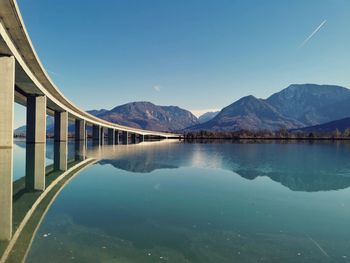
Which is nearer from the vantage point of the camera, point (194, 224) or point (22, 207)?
point (194, 224)

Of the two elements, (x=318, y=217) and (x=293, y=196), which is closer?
(x=318, y=217)

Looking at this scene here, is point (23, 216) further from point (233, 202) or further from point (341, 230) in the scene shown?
point (341, 230)

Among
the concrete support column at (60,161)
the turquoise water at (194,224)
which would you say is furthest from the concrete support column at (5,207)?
the concrete support column at (60,161)

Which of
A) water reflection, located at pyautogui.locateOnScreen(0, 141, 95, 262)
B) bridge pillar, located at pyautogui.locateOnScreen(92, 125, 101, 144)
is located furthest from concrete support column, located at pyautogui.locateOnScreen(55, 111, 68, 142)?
water reflection, located at pyautogui.locateOnScreen(0, 141, 95, 262)

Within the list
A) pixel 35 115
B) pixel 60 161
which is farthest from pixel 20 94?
pixel 60 161

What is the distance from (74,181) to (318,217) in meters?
13.5

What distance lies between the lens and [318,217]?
1043cm

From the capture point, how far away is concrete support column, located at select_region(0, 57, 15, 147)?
111 ft

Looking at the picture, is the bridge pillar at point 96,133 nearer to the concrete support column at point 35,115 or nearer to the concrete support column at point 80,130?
the concrete support column at point 80,130

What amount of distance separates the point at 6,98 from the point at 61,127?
163 feet

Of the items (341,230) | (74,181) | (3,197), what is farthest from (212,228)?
(74,181)

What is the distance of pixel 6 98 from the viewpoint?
113 ft

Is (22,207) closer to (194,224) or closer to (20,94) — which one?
(194,224)

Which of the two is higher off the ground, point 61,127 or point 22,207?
point 61,127
